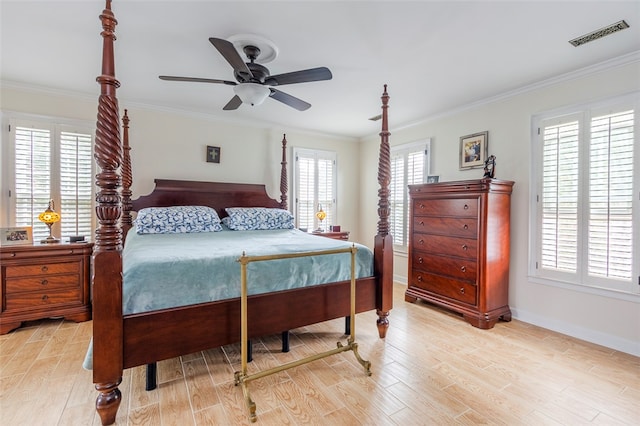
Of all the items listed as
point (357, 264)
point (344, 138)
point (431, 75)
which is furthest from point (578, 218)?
point (344, 138)

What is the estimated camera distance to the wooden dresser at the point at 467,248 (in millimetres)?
3143

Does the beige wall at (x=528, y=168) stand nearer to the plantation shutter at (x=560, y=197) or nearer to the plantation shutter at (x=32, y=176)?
the plantation shutter at (x=560, y=197)

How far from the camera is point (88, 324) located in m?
3.06

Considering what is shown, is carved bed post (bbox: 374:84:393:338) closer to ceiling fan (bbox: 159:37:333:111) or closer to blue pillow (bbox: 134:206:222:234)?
ceiling fan (bbox: 159:37:333:111)

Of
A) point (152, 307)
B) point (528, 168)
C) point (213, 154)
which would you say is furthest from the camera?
point (213, 154)

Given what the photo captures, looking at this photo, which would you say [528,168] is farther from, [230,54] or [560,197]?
[230,54]

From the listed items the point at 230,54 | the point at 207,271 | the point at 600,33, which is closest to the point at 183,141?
the point at 230,54

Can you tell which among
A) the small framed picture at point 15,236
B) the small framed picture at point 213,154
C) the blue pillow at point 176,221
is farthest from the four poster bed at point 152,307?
the small framed picture at point 213,154

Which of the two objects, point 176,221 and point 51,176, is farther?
point 51,176

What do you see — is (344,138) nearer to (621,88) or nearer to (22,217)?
(621,88)

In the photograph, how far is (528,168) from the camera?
3.27m

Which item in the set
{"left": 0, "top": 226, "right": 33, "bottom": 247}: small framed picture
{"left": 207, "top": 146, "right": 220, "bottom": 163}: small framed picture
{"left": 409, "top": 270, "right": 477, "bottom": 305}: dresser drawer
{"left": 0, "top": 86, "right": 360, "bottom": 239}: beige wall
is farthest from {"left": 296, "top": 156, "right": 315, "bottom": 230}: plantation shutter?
{"left": 0, "top": 226, "right": 33, "bottom": 247}: small framed picture

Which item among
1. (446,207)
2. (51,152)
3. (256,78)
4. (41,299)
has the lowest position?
(41,299)

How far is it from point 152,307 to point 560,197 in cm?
371
